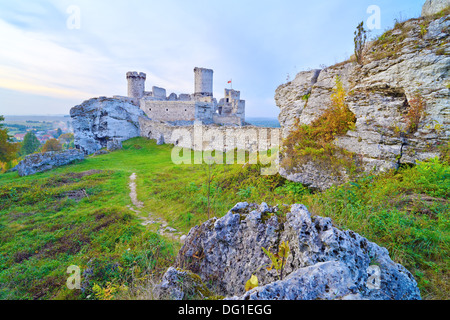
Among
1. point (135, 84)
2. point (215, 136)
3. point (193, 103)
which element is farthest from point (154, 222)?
point (135, 84)

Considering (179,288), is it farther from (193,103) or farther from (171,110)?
(171,110)

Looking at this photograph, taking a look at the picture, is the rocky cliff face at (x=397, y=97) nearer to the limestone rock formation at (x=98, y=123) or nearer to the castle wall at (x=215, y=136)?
the castle wall at (x=215, y=136)

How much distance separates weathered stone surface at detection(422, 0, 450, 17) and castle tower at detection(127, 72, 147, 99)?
43.3 m

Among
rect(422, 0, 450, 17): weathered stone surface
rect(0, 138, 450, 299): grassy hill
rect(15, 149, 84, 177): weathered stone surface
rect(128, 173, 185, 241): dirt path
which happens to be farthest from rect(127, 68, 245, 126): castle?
rect(422, 0, 450, 17): weathered stone surface

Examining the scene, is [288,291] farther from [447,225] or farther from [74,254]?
[74,254]

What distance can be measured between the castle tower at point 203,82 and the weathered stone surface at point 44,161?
104ft

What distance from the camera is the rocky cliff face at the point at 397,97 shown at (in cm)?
487

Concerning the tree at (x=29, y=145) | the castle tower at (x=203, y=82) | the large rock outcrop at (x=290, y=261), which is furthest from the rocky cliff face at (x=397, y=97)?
the tree at (x=29, y=145)

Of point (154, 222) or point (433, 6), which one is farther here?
point (154, 222)

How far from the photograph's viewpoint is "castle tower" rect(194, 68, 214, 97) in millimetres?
42531

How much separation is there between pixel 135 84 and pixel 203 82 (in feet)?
46.8

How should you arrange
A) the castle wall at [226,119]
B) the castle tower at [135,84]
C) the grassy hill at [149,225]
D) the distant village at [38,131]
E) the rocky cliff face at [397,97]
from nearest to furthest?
1. the grassy hill at [149,225]
2. the rocky cliff face at [397,97]
3. the castle wall at [226,119]
4. the castle tower at [135,84]
5. the distant village at [38,131]

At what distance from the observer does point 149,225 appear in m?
6.74

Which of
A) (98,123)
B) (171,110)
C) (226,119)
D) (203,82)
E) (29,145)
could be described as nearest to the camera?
(98,123)
